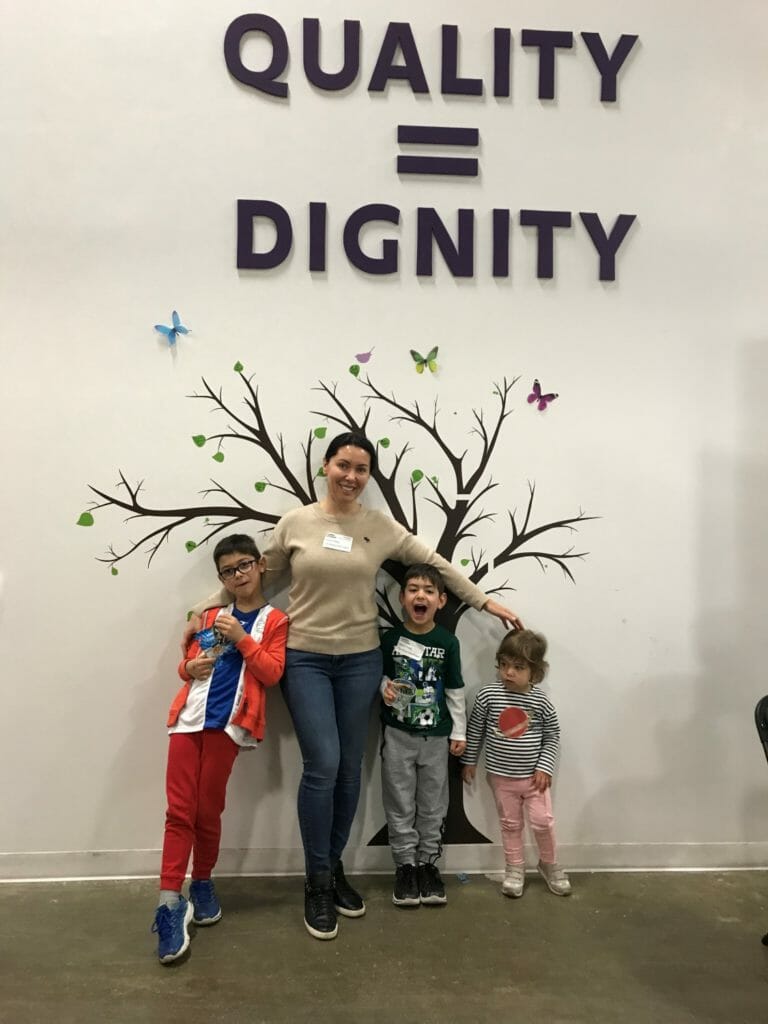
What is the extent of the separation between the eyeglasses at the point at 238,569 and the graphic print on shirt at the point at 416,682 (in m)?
0.63

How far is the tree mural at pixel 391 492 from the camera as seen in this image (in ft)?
8.95

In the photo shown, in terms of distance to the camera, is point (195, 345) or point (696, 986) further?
point (195, 345)

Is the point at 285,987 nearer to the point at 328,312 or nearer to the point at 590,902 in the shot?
the point at 590,902

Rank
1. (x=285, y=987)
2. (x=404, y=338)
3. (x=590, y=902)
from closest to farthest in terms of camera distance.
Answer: (x=285, y=987)
(x=590, y=902)
(x=404, y=338)

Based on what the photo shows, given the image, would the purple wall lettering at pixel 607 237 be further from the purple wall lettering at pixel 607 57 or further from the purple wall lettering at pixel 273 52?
the purple wall lettering at pixel 273 52

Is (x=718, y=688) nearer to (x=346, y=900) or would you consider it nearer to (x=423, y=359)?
(x=346, y=900)

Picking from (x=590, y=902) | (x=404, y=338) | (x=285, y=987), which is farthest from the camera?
(x=404, y=338)

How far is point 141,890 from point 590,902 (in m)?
1.69

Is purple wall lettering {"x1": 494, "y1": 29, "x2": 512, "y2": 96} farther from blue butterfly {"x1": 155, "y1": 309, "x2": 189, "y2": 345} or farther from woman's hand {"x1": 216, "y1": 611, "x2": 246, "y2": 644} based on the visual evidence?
woman's hand {"x1": 216, "y1": 611, "x2": 246, "y2": 644}

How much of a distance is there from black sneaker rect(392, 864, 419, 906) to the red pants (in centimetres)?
68

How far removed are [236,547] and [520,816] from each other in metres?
1.52

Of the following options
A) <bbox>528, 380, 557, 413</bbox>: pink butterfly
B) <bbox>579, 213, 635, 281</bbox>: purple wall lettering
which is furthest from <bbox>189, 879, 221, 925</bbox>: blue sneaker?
<bbox>579, 213, 635, 281</bbox>: purple wall lettering

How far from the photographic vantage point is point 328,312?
9.04 ft

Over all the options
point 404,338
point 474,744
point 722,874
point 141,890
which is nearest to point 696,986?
point 722,874
